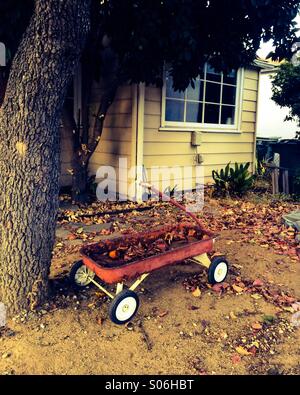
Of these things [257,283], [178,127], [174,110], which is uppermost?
[174,110]

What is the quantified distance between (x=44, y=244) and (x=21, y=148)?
A: 81 centimetres

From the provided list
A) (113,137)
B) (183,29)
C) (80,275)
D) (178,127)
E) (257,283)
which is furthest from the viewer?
(178,127)

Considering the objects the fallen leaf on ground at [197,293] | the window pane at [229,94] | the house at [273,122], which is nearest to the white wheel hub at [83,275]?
the fallen leaf on ground at [197,293]

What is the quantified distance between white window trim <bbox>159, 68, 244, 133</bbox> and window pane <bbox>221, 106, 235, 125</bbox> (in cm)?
10

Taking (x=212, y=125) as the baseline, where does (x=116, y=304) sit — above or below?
below

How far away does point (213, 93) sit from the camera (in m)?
9.04

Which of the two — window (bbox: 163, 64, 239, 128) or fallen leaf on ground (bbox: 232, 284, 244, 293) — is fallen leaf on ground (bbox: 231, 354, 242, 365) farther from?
window (bbox: 163, 64, 239, 128)

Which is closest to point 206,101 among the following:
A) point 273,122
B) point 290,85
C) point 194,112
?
point 194,112

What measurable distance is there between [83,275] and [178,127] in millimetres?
5358

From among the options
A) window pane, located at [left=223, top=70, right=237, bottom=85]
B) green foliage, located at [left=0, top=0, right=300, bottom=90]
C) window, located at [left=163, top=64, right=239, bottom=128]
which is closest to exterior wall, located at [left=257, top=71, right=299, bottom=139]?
window pane, located at [left=223, top=70, right=237, bottom=85]

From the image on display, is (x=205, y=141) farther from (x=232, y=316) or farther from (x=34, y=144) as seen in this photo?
(x=34, y=144)

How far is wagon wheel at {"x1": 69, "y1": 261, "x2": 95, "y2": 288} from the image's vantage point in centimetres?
344

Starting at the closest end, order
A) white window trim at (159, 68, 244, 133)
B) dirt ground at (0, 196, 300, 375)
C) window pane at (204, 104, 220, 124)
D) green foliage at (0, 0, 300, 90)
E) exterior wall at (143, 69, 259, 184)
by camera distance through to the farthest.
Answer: dirt ground at (0, 196, 300, 375) → green foliage at (0, 0, 300, 90) → exterior wall at (143, 69, 259, 184) → white window trim at (159, 68, 244, 133) → window pane at (204, 104, 220, 124)
